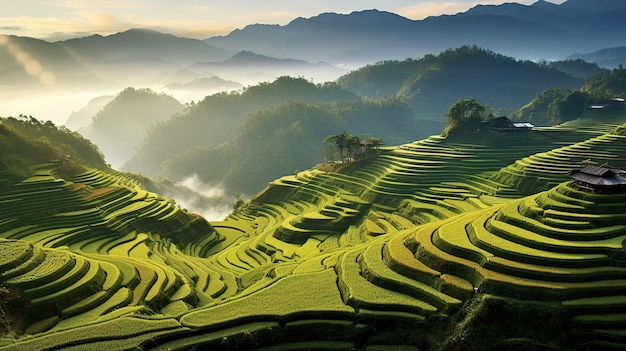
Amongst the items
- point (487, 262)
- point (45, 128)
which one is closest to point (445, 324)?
point (487, 262)

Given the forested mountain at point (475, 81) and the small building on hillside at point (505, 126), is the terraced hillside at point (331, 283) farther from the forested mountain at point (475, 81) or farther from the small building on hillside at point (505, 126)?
the forested mountain at point (475, 81)

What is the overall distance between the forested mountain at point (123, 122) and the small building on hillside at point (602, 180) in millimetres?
179671

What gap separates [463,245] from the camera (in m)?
25.4

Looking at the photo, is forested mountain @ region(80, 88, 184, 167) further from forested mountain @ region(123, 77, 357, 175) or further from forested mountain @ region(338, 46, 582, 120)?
forested mountain @ region(338, 46, 582, 120)

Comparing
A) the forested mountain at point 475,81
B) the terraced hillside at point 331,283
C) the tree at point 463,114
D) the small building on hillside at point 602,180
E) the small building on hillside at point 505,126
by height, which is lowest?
the terraced hillside at point 331,283

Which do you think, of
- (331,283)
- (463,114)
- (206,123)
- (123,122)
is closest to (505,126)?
(463,114)

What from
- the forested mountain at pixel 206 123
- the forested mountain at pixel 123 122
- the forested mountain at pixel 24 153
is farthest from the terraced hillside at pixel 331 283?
the forested mountain at pixel 123 122

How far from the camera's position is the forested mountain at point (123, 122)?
618 ft

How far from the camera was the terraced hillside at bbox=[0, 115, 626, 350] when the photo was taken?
66.0 feet

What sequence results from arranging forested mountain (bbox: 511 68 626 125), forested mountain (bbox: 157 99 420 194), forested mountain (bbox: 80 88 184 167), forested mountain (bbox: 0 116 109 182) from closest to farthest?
forested mountain (bbox: 0 116 109 182)
forested mountain (bbox: 511 68 626 125)
forested mountain (bbox: 157 99 420 194)
forested mountain (bbox: 80 88 184 167)

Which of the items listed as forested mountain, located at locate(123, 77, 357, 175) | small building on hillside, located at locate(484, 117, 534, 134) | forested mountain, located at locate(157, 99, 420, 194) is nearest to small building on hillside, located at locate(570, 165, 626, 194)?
small building on hillside, located at locate(484, 117, 534, 134)

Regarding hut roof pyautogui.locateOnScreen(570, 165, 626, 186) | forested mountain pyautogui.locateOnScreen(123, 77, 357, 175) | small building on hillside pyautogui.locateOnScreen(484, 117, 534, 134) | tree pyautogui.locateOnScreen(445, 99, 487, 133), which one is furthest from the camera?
forested mountain pyautogui.locateOnScreen(123, 77, 357, 175)

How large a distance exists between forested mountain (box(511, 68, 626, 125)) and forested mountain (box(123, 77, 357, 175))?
74790 mm

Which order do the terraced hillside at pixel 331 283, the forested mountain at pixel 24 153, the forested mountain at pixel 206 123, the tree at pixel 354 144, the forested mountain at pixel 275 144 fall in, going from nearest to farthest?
the terraced hillside at pixel 331 283
the forested mountain at pixel 24 153
the tree at pixel 354 144
the forested mountain at pixel 275 144
the forested mountain at pixel 206 123
